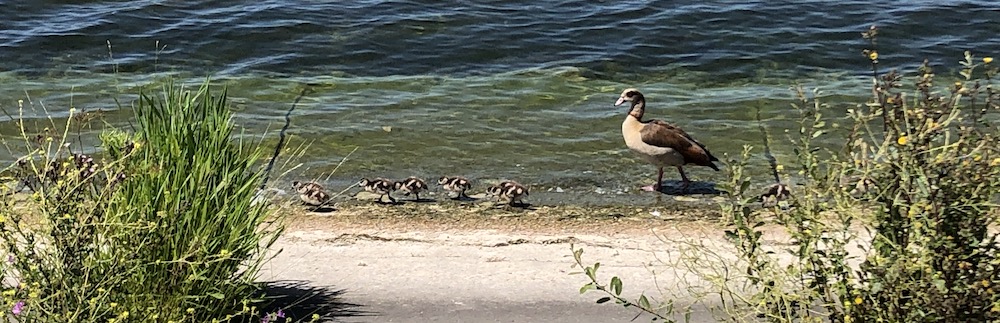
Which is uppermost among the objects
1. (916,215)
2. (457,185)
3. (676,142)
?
(916,215)

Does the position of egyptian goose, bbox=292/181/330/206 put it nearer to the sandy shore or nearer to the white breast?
the sandy shore

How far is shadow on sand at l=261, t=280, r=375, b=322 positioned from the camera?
6.82 meters

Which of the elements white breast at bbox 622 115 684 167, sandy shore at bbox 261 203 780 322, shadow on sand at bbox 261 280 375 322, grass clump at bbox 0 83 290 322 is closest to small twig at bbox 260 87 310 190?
sandy shore at bbox 261 203 780 322

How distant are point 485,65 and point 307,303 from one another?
1164cm

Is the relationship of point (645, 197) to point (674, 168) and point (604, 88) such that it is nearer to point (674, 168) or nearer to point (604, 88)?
point (674, 168)

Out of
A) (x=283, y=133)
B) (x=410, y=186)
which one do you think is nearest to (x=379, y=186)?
(x=410, y=186)

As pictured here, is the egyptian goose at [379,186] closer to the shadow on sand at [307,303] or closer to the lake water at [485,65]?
the lake water at [485,65]

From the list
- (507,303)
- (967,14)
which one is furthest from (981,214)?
(967,14)

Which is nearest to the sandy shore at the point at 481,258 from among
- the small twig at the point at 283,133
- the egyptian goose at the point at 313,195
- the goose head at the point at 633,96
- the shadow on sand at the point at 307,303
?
the shadow on sand at the point at 307,303

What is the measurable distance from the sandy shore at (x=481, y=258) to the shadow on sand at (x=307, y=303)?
0.13 feet

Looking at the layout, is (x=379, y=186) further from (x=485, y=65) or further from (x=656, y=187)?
(x=485, y=65)

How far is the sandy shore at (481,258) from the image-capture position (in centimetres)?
696

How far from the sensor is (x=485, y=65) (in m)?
18.4

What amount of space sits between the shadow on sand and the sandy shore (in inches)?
1.6
